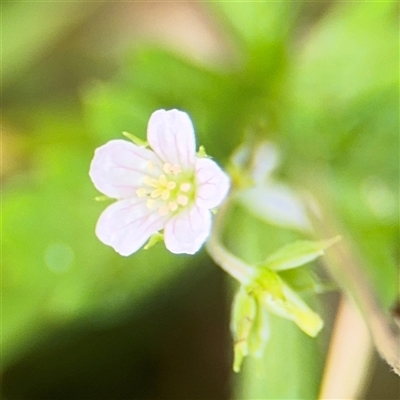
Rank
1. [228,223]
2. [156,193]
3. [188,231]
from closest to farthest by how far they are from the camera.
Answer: [188,231] < [156,193] < [228,223]

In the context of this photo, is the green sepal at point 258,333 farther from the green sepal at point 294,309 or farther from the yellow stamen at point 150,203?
the yellow stamen at point 150,203

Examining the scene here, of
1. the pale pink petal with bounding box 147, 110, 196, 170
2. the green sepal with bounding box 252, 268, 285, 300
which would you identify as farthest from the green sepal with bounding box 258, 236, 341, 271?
the pale pink petal with bounding box 147, 110, 196, 170

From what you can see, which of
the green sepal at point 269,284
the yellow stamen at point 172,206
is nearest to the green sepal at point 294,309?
the green sepal at point 269,284

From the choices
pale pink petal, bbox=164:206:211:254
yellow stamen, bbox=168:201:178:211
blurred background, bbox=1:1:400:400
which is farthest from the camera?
blurred background, bbox=1:1:400:400

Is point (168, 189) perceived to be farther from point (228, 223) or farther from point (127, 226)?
point (228, 223)

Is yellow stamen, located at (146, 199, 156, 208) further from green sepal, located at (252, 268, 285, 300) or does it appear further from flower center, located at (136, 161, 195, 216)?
green sepal, located at (252, 268, 285, 300)

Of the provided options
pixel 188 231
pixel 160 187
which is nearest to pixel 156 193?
pixel 160 187
